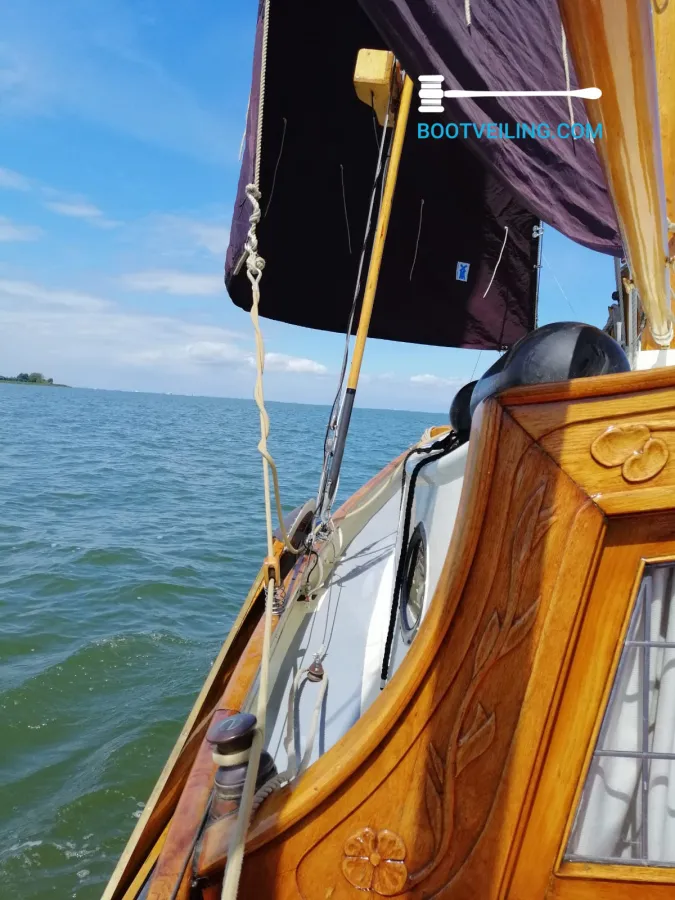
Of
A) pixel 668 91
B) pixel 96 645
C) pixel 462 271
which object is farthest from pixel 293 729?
pixel 462 271

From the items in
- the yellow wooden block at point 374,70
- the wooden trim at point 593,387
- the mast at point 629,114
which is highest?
the yellow wooden block at point 374,70

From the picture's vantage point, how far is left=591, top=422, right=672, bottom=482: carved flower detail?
3.31 ft

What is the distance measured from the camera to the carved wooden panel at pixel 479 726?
1072 mm

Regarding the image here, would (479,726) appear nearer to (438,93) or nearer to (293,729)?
(293,729)

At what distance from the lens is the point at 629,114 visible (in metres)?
1.02

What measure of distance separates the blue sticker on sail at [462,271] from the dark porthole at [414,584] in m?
3.43

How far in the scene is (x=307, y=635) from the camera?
3070mm

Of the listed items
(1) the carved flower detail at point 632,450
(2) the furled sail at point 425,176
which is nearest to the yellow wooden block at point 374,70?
(2) the furled sail at point 425,176

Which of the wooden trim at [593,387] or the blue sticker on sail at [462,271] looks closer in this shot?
the wooden trim at [593,387]

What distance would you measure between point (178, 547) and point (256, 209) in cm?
737

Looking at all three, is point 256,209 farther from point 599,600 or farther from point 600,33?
point 599,600

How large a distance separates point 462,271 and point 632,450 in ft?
14.6

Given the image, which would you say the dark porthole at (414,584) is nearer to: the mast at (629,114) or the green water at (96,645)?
the mast at (629,114)

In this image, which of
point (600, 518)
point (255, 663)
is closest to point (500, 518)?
point (600, 518)
